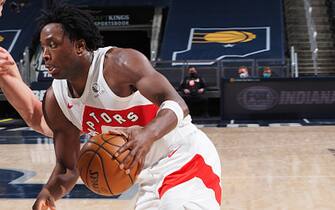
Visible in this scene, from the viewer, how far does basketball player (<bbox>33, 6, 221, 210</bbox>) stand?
2.74 meters

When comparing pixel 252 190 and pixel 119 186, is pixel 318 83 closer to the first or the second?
pixel 252 190

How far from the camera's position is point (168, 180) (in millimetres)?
3023

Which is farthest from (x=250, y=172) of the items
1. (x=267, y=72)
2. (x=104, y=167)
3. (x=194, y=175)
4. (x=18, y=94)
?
(x=267, y=72)

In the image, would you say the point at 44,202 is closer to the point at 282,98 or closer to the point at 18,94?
the point at 18,94

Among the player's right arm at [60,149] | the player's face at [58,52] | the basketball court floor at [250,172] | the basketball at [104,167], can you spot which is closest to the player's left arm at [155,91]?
the basketball at [104,167]

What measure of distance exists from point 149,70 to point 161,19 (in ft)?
65.7

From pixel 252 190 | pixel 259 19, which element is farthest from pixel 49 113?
pixel 259 19

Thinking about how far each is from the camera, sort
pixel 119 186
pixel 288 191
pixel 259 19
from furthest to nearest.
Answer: pixel 259 19
pixel 288 191
pixel 119 186

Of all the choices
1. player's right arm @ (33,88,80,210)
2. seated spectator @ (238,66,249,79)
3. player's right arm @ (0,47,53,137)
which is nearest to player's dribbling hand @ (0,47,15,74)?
player's right arm @ (0,47,53,137)

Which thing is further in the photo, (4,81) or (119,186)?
(4,81)

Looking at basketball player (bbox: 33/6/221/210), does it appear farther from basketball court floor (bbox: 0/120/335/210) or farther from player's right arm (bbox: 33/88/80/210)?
basketball court floor (bbox: 0/120/335/210)

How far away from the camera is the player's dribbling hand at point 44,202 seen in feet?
9.97

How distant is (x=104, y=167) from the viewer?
8.59ft

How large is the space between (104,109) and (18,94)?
60cm
